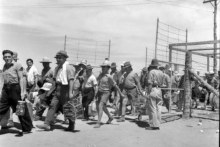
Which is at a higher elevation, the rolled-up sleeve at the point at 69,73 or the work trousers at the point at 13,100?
the rolled-up sleeve at the point at 69,73

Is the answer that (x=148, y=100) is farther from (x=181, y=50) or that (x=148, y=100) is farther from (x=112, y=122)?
(x=181, y=50)

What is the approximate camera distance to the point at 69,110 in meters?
6.39

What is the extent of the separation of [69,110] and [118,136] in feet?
4.11

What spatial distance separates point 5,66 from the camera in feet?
19.9

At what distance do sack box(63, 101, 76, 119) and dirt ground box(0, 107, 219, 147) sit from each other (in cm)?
39

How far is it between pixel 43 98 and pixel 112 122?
199 centimetres

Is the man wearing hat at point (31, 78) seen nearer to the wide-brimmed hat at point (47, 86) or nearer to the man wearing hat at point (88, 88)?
the wide-brimmed hat at point (47, 86)

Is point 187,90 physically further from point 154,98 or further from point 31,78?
point 31,78

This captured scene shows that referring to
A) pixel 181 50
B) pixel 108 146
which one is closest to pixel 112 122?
pixel 108 146

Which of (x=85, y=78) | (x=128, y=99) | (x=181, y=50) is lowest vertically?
(x=128, y=99)

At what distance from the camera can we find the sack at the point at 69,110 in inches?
250

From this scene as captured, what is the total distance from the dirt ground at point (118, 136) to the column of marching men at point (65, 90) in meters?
0.26

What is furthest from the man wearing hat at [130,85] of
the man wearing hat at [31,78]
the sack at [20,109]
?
the sack at [20,109]

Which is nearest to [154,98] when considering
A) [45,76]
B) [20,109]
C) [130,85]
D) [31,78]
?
[130,85]
